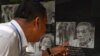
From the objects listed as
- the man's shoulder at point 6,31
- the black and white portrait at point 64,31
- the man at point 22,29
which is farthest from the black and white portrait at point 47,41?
the man's shoulder at point 6,31

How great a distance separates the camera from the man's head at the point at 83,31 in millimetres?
2170

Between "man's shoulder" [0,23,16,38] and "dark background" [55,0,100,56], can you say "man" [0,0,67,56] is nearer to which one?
"man's shoulder" [0,23,16,38]

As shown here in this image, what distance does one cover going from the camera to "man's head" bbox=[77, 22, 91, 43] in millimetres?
2170

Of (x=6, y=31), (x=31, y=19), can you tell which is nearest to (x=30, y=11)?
(x=31, y=19)

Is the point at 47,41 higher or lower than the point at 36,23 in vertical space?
lower

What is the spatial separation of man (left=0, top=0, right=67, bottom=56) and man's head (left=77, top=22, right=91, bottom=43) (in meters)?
0.66

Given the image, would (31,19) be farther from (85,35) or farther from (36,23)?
(85,35)

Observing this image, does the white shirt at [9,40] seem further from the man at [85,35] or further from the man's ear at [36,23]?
the man at [85,35]

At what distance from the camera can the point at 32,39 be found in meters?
1.55

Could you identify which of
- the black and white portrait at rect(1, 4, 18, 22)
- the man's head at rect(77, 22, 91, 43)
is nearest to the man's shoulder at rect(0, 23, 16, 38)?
the man's head at rect(77, 22, 91, 43)

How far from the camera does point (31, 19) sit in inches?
59.9

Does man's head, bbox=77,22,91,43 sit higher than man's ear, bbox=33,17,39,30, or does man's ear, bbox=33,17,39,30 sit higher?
man's ear, bbox=33,17,39,30

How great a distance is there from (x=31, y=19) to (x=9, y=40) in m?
0.17

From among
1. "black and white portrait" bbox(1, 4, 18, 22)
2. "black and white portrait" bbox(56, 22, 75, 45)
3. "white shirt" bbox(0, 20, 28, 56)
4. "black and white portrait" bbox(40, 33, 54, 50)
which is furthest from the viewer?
"black and white portrait" bbox(1, 4, 18, 22)
